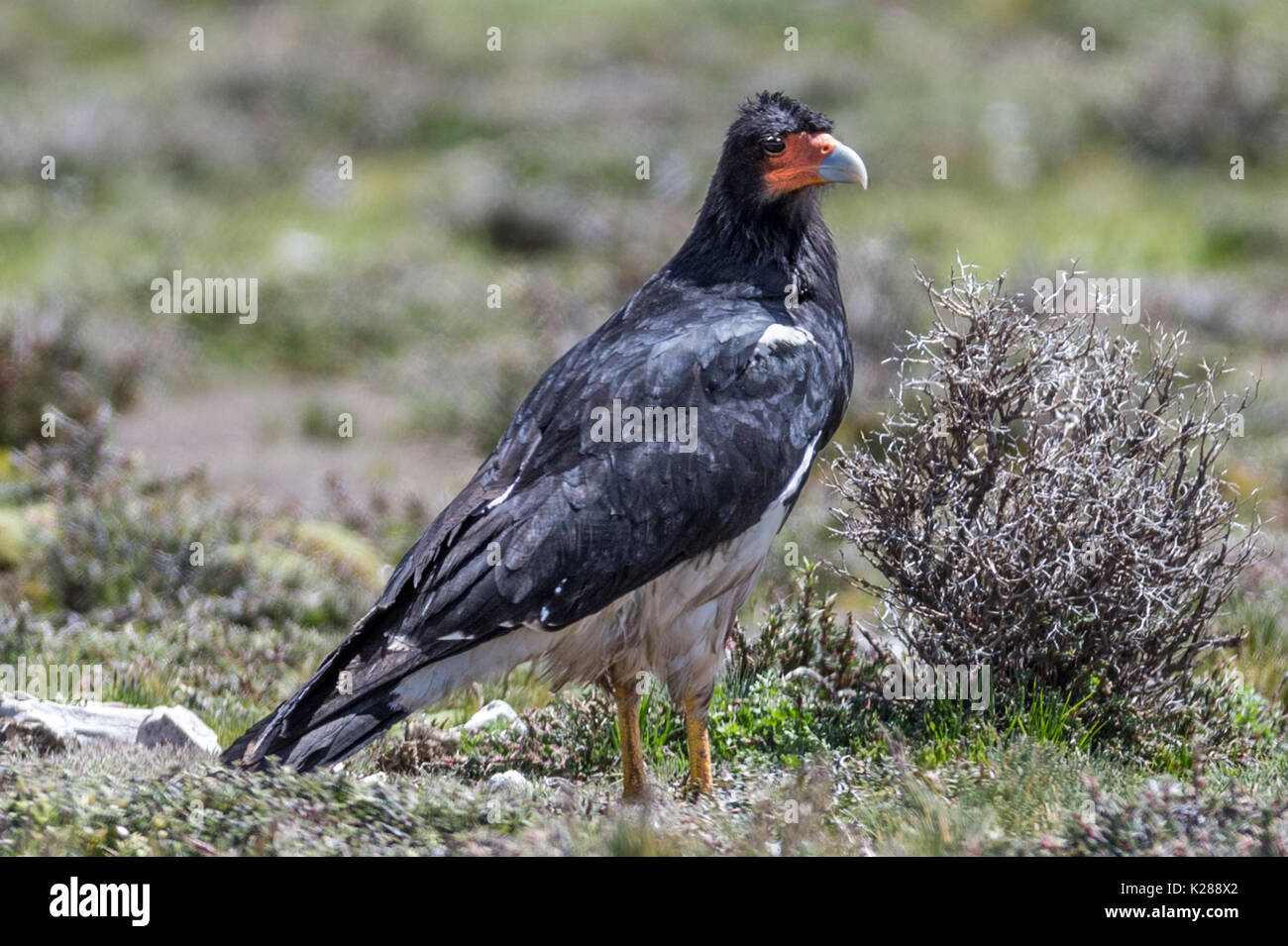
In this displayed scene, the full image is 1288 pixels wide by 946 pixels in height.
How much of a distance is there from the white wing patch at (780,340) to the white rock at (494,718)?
5.80ft

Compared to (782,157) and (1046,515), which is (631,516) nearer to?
(1046,515)

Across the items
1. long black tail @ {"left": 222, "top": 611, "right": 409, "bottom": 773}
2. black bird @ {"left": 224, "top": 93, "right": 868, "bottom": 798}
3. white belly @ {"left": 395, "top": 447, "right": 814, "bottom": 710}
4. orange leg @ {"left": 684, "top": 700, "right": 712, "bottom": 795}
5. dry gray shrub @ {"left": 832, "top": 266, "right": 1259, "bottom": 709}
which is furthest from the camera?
dry gray shrub @ {"left": 832, "top": 266, "right": 1259, "bottom": 709}

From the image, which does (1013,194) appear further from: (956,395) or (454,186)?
(956,395)

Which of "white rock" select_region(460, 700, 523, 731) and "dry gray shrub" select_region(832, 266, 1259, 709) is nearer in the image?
"dry gray shrub" select_region(832, 266, 1259, 709)

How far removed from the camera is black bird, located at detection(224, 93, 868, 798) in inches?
202

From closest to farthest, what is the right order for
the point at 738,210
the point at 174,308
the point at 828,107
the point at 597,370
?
the point at 597,370, the point at 738,210, the point at 174,308, the point at 828,107

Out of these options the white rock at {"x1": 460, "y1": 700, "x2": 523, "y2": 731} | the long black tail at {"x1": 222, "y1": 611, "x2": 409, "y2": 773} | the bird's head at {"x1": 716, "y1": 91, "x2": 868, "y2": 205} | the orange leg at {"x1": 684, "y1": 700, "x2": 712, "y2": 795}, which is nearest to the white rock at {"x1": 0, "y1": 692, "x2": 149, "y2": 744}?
the long black tail at {"x1": 222, "y1": 611, "x2": 409, "y2": 773}

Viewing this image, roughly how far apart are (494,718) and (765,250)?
2.14 m

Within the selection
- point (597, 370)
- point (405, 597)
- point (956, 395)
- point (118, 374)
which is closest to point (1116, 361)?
point (956, 395)

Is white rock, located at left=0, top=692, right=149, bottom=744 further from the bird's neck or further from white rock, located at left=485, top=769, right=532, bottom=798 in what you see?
the bird's neck

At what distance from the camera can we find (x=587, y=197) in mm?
18250

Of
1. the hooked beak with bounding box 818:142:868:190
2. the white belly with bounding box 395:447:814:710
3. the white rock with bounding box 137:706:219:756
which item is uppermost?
the hooked beak with bounding box 818:142:868:190

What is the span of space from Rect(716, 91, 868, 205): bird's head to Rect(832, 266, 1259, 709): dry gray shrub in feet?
2.14
